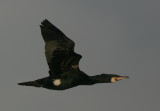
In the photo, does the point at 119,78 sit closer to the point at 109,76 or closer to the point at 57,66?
the point at 109,76

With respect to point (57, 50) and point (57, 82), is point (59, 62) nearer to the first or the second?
point (57, 50)

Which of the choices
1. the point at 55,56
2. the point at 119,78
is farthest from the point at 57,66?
the point at 119,78

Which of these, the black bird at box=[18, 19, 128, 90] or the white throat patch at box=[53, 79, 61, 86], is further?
the white throat patch at box=[53, 79, 61, 86]

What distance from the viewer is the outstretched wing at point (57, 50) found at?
40.8 metres

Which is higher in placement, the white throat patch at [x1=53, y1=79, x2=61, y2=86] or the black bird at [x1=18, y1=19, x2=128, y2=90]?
the black bird at [x1=18, y1=19, x2=128, y2=90]

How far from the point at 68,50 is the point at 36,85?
97.4 inches

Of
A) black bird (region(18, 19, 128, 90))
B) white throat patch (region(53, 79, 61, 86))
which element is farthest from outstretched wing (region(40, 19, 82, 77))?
white throat patch (region(53, 79, 61, 86))

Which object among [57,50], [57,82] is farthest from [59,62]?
[57,82]

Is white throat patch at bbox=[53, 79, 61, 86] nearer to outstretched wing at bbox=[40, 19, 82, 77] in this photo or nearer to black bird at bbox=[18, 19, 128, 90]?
black bird at bbox=[18, 19, 128, 90]

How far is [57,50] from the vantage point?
134 feet

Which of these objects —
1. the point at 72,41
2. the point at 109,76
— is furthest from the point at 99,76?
the point at 72,41

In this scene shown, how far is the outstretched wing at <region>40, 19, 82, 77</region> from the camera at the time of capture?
40.8m

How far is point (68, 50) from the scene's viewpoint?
134 ft

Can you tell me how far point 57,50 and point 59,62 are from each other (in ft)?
2.21
